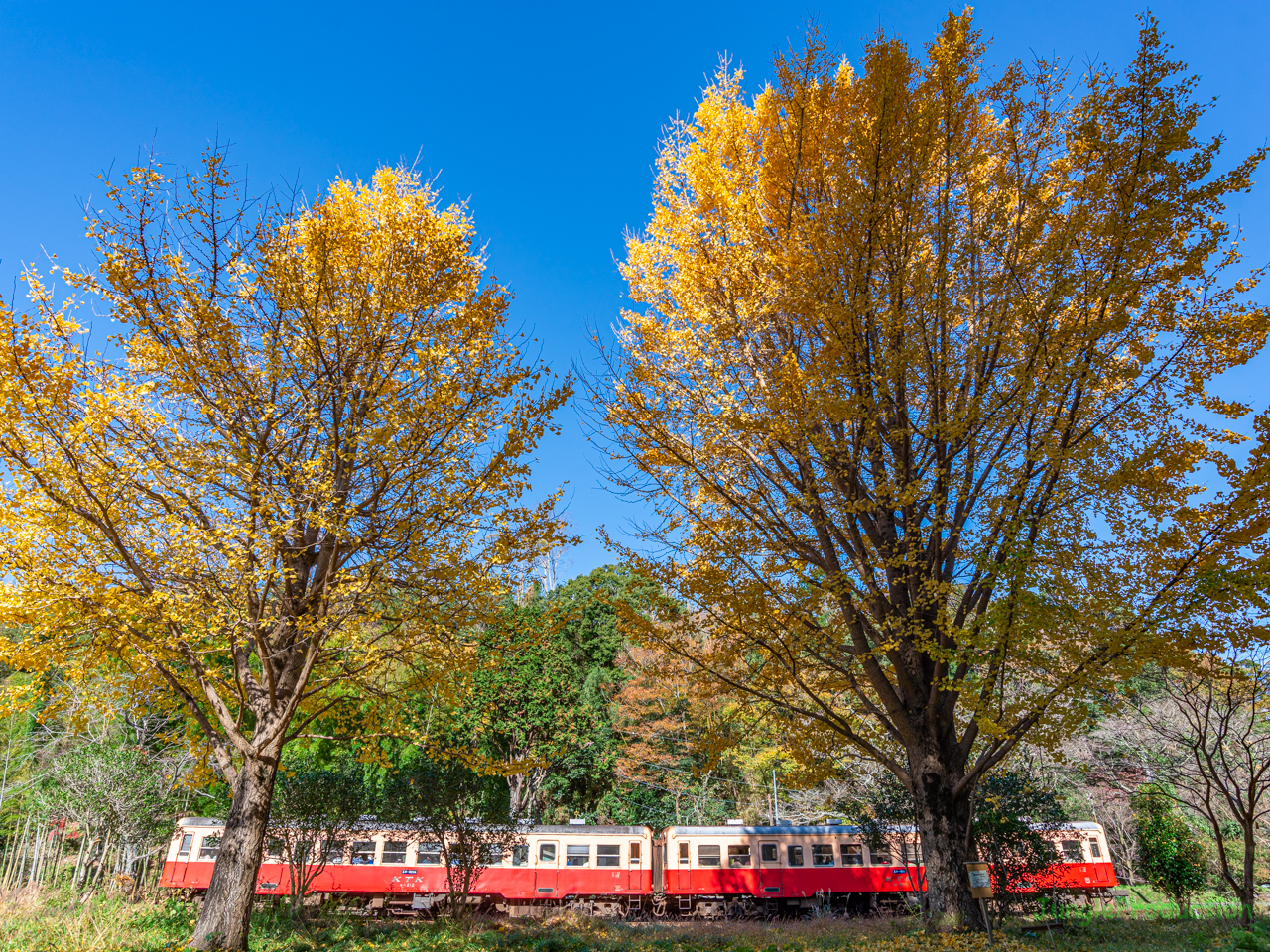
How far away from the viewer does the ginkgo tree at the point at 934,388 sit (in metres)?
5.09

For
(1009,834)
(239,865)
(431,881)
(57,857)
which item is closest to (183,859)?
(57,857)

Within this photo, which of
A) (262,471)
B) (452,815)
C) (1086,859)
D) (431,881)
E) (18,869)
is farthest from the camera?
(1086,859)

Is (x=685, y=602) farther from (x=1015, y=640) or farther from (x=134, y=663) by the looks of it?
(x=134, y=663)

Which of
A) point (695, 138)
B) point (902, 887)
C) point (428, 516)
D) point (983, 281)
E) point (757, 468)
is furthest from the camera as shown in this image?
point (902, 887)

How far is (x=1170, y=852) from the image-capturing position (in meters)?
12.5

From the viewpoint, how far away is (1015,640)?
507 centimetres

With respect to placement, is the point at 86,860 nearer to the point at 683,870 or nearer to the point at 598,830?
the point at 598,830

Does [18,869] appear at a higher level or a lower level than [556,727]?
lower

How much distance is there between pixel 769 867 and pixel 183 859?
13004mm

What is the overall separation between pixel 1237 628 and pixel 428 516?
639cm

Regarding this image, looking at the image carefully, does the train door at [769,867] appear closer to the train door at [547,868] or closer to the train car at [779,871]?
the train car at [779,871]

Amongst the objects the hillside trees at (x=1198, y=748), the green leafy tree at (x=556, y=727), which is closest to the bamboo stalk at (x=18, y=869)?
the green leafy tree at (x=556, y=727)

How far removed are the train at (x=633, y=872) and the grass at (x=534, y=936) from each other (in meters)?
2.90

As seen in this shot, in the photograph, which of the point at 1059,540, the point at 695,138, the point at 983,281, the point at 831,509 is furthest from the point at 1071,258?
the point at 695,138
